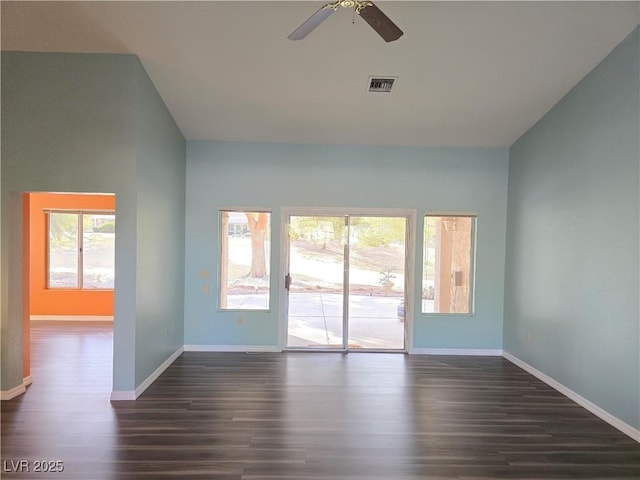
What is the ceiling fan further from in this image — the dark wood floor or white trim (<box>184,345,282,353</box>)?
white trim (<box>184,345,282,353</box>)

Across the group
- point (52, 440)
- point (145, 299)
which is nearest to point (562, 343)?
point (145, 299)

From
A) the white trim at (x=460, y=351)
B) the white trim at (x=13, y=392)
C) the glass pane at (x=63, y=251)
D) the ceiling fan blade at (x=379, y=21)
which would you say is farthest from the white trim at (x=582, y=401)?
the glass pane at (x=63, y=251)

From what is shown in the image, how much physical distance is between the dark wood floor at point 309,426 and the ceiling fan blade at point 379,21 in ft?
9.73

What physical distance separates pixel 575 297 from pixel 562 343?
0.57 meters

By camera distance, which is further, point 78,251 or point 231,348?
point 78,251

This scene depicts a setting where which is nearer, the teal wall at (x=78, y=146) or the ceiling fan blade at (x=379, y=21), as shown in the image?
the ceiling fan blade at (x=379, y=21)

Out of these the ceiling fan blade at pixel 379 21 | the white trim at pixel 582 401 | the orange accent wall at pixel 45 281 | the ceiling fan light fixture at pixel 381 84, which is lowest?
the white trim at pixel 582 401

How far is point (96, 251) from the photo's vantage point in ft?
22.4

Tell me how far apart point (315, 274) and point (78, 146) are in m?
3.20

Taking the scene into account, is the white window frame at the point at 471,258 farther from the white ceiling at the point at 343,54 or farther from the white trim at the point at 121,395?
the white trim at the point at 121,395

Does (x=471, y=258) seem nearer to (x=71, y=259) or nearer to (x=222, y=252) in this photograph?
(x=222, y=252)

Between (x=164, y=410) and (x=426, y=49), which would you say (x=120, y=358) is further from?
(x=426, y=49)

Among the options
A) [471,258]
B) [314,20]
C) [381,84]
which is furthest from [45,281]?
[471,258]

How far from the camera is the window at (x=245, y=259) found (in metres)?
5.09
